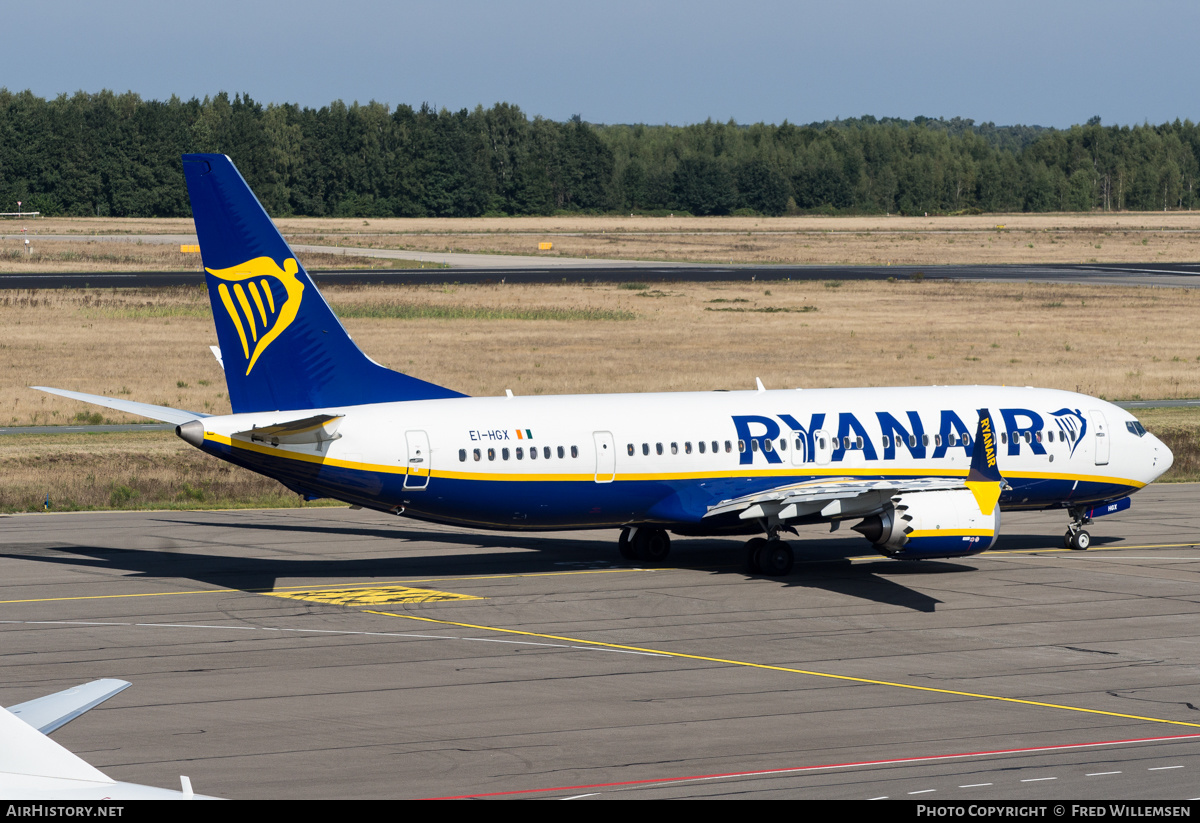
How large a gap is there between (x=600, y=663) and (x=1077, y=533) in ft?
61.7

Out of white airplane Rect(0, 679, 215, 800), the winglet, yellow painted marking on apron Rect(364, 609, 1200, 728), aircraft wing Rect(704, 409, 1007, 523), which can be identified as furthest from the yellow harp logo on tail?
white airplane Rect(0, 679, 215, 800)

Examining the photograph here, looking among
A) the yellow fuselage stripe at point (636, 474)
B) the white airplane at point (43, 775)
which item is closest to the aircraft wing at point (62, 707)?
the white airplane at point (43, 775)

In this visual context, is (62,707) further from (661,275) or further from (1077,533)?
(661,275)

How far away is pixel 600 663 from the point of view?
87.9 ft

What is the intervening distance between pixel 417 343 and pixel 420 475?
5350 centimetres

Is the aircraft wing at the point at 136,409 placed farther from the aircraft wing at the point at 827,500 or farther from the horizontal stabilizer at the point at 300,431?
the aircraft wing at the point at 827,500

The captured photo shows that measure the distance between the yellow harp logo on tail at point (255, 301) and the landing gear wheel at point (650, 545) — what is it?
1091cm

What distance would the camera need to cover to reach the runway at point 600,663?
66.3 ft

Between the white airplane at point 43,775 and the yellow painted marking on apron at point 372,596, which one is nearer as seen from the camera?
the white airplane at point 43,775

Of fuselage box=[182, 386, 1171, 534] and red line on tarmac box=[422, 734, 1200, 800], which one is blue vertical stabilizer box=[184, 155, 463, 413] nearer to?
fuselage box=[182, 386, 1171, 534]

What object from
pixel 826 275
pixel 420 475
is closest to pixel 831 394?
pixel 420 475

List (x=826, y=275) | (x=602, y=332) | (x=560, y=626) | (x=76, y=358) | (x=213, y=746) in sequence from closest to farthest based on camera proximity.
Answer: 1. (x=213, y=746)
2. (x=560, y=626)
3. (x=76, y=358)
4. (x=602, y=332)
5. (x=826, y=275)

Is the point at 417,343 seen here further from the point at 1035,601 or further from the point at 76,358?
the point at 1035,601

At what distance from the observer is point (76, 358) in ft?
250
